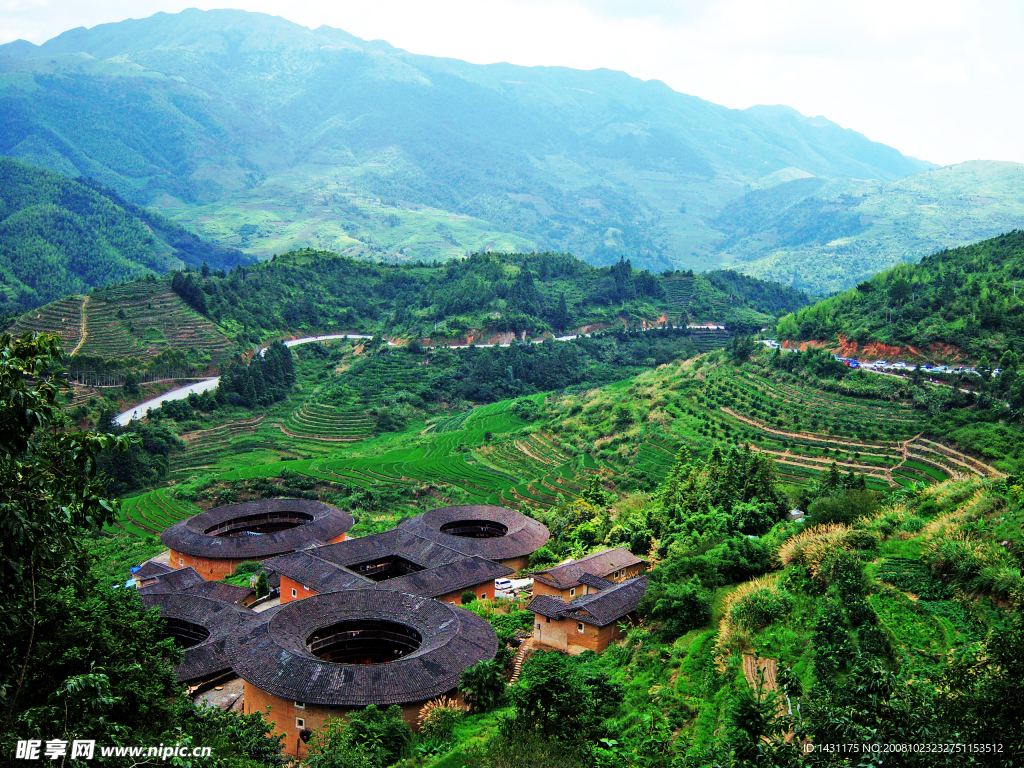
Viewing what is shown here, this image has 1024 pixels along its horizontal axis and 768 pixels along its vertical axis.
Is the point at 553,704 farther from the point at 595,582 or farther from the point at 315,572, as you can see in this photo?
the point at 315,572

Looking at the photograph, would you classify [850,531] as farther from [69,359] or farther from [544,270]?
[544,270]

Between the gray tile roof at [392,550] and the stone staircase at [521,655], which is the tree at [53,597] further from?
the gray tile roof at [392,550]

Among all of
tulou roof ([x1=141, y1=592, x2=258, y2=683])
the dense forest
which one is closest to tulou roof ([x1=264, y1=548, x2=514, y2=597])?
tulou roof ([x1=141, y1=592, x2=258, y2=683])

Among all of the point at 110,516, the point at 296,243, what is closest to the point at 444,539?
the point at 110,516

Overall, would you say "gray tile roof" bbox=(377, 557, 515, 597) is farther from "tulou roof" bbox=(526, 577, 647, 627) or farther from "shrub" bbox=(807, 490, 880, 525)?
"shrub" bbox=(807, 490, 880, 525)

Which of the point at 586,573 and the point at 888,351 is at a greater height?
the point at 888,351

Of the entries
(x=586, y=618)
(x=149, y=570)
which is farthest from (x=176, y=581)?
(x=586, y=618)
